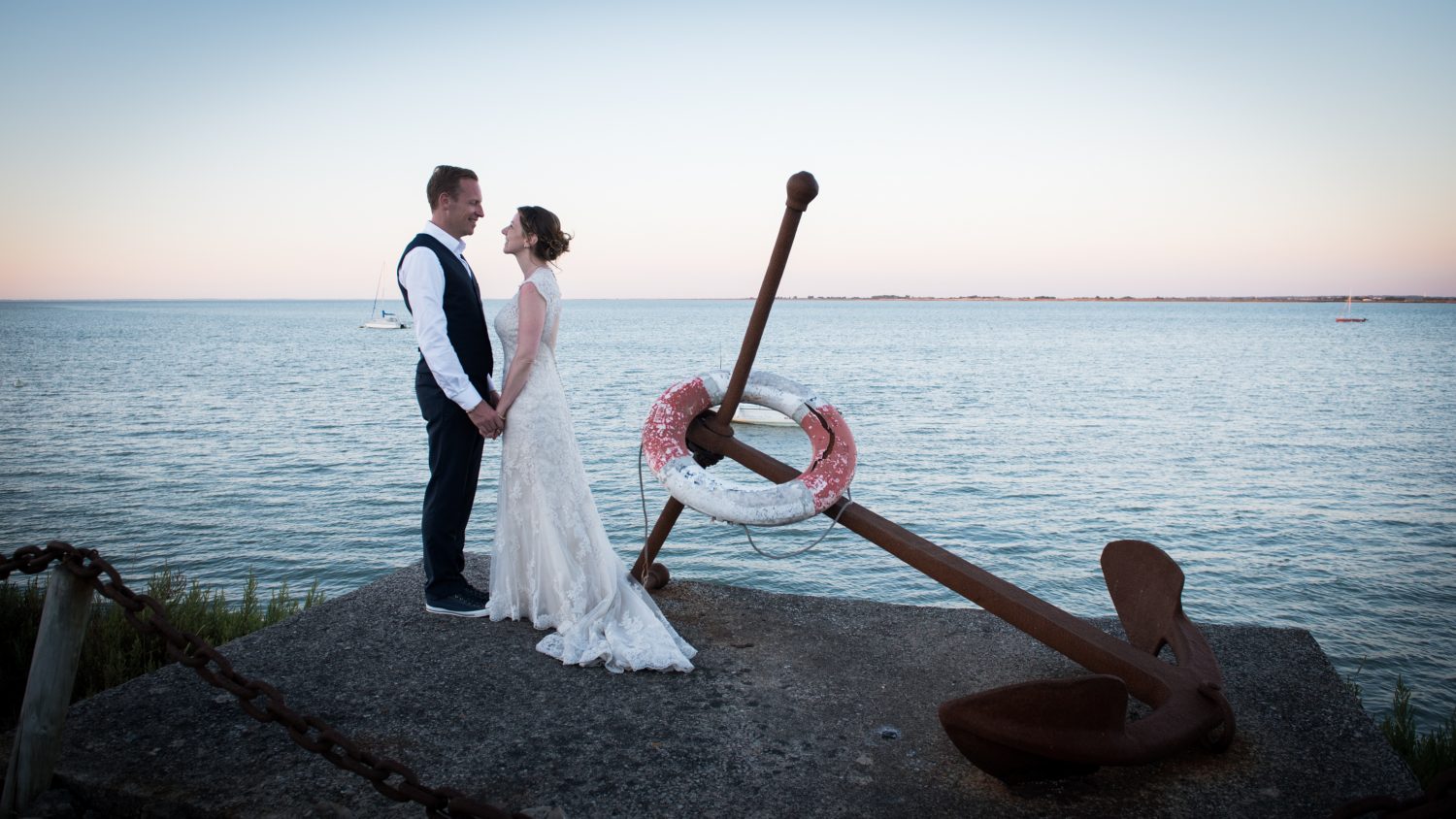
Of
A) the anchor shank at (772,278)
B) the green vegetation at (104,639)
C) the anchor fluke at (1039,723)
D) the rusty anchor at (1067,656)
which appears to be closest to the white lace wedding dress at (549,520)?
the rusty anchor at (1067,656)

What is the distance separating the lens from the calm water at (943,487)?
8.98m

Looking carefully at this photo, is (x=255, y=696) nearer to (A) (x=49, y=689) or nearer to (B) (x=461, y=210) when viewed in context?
(A) (x=49, y=689)

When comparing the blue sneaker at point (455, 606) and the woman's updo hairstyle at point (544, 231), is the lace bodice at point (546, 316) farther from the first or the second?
the blue sneaker at point (455, 606)

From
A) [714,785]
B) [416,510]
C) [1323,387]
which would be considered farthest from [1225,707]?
[1323,387]

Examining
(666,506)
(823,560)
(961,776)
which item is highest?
(666,506)

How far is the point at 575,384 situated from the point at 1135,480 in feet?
61.4

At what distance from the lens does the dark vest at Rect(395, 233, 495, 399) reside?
337 centimetres

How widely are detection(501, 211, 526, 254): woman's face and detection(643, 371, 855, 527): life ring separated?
2.79 feet

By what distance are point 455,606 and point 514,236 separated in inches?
60.1

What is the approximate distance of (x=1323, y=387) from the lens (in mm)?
28688

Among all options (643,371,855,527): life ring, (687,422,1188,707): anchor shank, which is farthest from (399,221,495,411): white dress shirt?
(687,422,1188,707): anchor shank

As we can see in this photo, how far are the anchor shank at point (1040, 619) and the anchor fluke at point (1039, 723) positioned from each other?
0.43 m

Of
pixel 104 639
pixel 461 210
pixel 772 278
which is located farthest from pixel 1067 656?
pixel 104 639

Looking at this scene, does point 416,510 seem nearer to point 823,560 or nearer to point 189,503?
point 189,503
